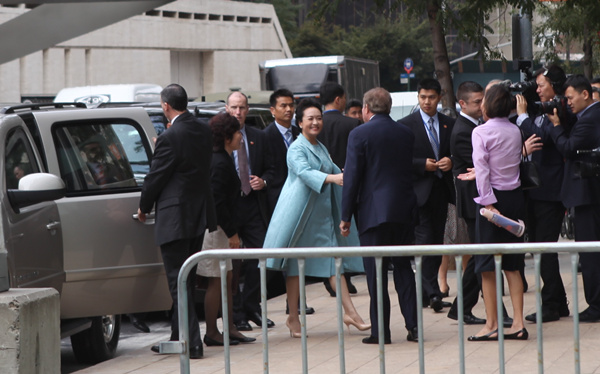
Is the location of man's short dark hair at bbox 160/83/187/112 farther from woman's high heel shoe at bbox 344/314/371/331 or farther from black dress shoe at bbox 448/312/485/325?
black dress shoe at bbox 448/312/485/325

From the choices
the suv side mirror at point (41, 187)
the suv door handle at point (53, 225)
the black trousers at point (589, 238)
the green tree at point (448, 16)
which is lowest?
the black trousers at point (589, 238)

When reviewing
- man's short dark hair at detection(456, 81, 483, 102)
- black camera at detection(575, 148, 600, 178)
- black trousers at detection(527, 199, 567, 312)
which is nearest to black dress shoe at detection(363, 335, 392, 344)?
black trousers at detection(527, 199, 567, 312)

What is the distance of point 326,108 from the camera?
1151cm

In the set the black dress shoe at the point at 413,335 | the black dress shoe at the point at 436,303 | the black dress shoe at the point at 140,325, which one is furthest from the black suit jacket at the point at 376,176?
the black dress shoe at the point at 140,325

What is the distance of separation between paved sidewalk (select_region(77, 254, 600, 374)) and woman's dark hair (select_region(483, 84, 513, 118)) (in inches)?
52.2

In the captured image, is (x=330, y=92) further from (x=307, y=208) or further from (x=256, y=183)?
(x=307, y=208)

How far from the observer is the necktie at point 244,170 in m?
9.59

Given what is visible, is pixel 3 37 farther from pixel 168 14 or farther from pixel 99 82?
pixel 168 14

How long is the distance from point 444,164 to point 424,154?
232 mm

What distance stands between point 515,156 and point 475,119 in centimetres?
131

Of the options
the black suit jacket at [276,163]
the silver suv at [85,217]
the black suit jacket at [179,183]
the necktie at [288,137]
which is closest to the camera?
the silver suv at [85,217]

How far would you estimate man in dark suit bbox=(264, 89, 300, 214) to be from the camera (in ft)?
33.0

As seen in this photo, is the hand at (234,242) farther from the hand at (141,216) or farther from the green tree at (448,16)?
the green tree at (448,16)

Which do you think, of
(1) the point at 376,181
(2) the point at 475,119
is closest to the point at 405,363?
(1) the point at 376,181
